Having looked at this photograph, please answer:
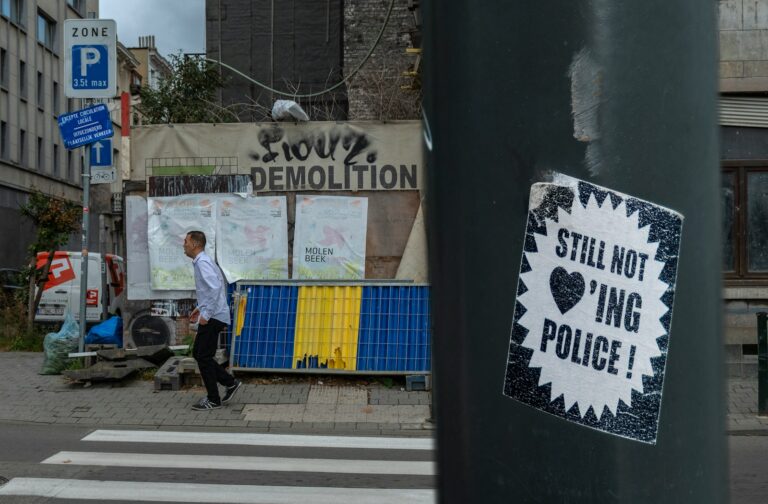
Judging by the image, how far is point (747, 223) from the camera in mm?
12766

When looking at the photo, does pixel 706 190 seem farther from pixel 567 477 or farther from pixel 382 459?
pixel 382 459

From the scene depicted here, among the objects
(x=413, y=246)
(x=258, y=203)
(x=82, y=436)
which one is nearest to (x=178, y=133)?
(x=258, y=203)

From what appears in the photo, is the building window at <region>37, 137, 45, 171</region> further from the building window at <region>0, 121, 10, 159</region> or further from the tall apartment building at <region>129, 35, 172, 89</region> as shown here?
the tall apartment building at <region>129, 35, 172, 89</region>

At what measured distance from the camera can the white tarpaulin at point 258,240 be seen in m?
12.4

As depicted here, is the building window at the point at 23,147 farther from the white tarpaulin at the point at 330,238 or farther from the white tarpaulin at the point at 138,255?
the white tarpaulin at the point at 330,238

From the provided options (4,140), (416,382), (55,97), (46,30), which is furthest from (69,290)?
(46,30)

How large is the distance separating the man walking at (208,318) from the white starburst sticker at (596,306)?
883cm

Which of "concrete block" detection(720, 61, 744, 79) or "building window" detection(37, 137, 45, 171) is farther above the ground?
"building window" detection(37, 137, 45, 171)

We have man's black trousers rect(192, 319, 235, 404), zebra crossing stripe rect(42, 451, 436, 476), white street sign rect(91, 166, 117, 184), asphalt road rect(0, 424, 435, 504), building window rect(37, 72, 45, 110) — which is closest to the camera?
asphalt road rect(0, 424, 435, 504)

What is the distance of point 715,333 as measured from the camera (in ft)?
3.89

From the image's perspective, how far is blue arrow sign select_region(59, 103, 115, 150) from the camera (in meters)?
11.8

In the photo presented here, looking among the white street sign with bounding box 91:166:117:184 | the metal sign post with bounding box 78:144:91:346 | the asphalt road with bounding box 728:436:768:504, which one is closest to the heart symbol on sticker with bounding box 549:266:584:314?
the asphalt road with bounding box 728:436:768:504

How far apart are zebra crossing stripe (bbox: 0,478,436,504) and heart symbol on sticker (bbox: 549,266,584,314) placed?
17.2 feet

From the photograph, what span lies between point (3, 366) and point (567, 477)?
1339 cm
